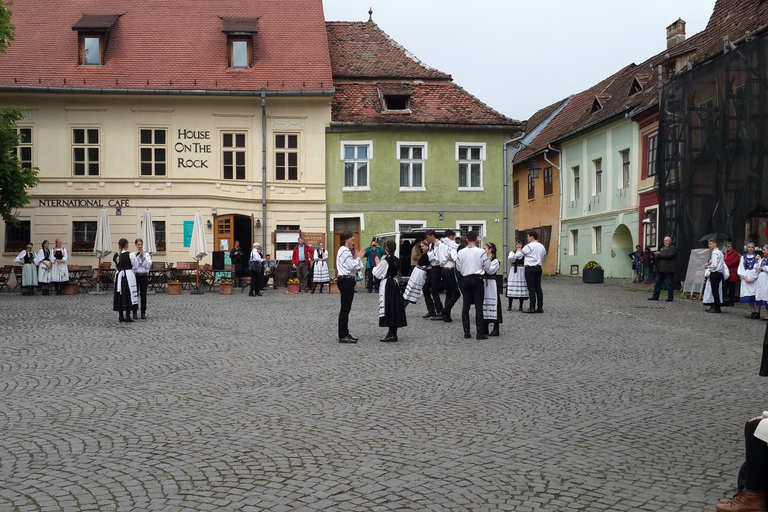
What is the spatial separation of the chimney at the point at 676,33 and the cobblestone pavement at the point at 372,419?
29.2 m

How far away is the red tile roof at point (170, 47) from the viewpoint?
31219mm

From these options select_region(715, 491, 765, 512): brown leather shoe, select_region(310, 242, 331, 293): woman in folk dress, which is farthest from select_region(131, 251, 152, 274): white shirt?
select_region(715, 491, 765, 512): brown leather shoe

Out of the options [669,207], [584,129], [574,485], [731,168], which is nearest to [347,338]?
[574,485]

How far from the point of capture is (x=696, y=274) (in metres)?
22.9

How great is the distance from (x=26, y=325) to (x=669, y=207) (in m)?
21.7

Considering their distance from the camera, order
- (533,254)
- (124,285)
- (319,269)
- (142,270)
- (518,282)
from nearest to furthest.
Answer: (124,285), (142,270), (533,254), (518,282), (319,269)

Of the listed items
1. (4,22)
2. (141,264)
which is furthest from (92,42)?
(141,264)

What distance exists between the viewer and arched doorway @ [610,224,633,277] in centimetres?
3600

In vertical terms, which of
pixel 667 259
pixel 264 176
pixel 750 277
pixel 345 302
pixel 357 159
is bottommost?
pixel 345 302

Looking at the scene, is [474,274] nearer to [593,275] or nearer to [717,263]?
[717,263]

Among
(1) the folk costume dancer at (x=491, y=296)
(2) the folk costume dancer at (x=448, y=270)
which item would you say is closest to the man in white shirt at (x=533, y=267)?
(2) the folk costume dancer at (x=448, y=270)

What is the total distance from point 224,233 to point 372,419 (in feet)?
83.0

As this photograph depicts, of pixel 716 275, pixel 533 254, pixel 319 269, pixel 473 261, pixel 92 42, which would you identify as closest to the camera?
pixel 473 261

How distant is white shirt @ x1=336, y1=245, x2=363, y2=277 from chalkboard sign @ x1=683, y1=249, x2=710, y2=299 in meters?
13.9
